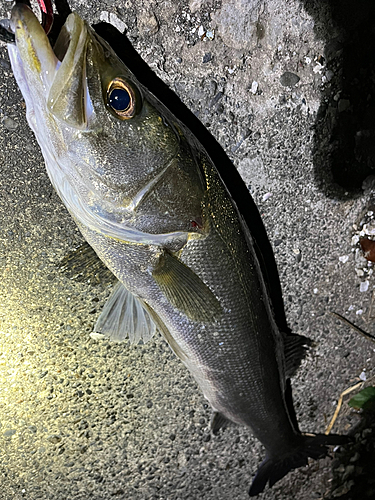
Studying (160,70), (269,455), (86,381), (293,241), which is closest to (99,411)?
(86,381)

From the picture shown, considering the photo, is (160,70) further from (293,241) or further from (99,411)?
(99,411)

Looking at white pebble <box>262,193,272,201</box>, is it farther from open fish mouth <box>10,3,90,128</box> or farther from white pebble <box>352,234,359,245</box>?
open fish mouth <box>10,3,90,128</box>

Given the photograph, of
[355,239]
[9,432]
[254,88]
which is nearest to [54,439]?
[9,432]

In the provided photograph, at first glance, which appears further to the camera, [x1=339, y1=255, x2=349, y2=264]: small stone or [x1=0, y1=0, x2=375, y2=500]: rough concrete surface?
[x1=339, y1=255, x2=349, y2=264]: small stone

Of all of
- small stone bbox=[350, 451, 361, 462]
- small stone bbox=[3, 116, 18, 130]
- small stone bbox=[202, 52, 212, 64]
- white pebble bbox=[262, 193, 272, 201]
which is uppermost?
small stone bbox=[3, 116, 18, 130]

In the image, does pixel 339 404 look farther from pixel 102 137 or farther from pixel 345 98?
pixel 102 137

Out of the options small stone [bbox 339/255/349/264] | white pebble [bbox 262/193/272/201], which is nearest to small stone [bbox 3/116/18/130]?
white pebble [bbox 262/193/272/201]

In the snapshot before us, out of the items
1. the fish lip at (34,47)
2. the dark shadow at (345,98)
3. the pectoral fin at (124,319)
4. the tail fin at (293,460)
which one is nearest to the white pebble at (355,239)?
the dark shadow at (345,98)
